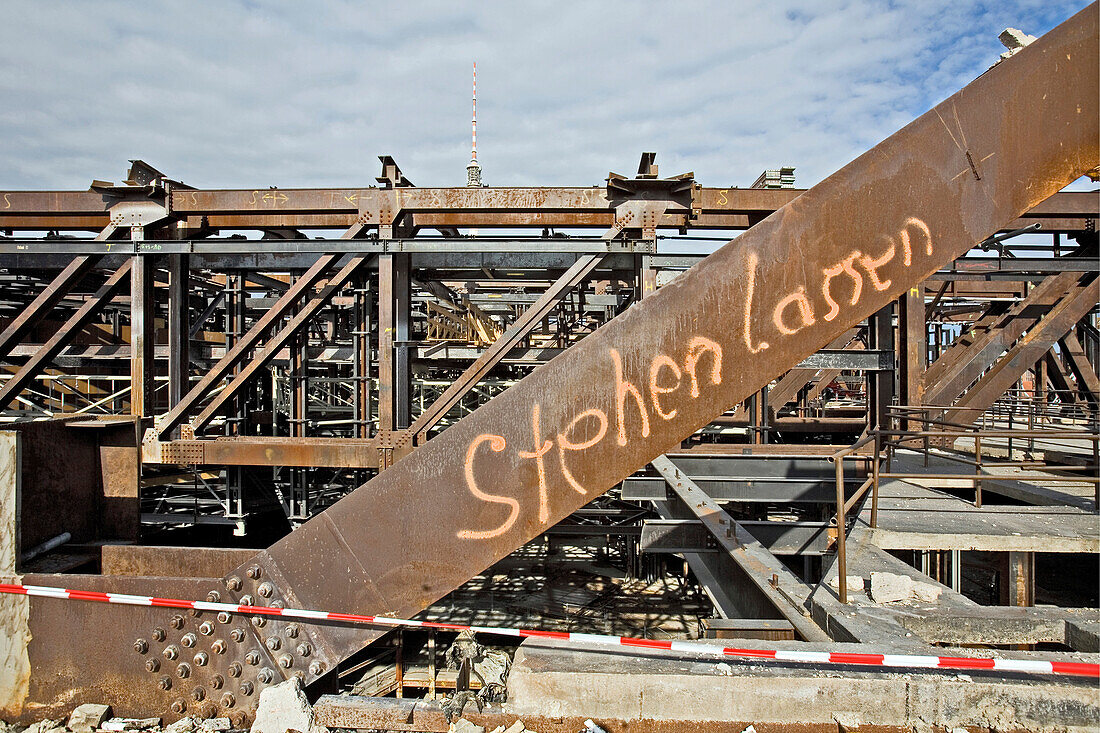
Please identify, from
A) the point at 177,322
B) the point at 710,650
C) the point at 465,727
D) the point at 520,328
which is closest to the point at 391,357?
the point at 520,328

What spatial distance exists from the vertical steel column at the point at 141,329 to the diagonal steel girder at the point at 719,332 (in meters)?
4.32

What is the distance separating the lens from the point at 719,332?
3002 millimetres

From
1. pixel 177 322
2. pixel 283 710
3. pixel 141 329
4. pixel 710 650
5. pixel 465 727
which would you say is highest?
pixel 177 322

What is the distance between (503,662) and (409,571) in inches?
210

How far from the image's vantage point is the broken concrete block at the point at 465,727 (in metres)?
2.80

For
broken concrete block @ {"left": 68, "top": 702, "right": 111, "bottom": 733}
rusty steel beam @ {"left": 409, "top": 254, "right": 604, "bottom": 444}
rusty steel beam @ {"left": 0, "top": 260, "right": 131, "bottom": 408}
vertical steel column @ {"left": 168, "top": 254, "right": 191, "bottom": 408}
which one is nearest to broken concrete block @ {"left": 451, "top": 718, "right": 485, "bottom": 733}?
broken concrete block @ {"left": 68, "top": 702, "right": 111, "bottom": 733}

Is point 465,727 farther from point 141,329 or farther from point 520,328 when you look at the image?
point 141,329

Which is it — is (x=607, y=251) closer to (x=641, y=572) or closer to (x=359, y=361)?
(x=359, y=361)

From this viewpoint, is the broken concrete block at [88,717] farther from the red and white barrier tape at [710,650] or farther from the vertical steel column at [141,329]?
the vertical steel column at [141,329]

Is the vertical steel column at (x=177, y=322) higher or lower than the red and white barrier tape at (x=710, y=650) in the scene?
higher

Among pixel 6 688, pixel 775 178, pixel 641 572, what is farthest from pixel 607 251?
pixel 641 572

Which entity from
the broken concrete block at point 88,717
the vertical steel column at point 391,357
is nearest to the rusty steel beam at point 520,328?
the vertical steel column at point 391,357

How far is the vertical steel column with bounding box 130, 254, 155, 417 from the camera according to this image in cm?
629

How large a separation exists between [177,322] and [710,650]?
6625 mm
